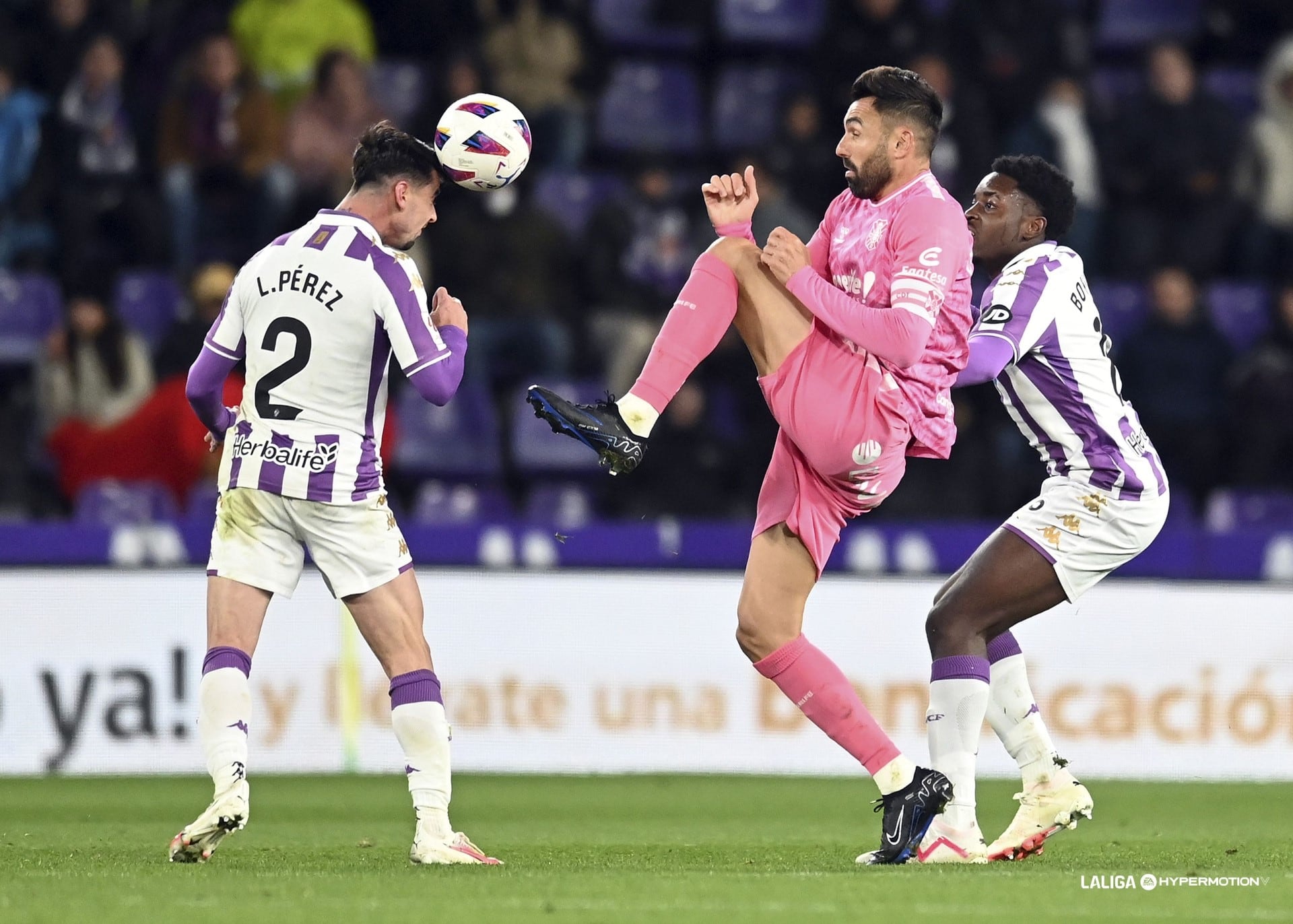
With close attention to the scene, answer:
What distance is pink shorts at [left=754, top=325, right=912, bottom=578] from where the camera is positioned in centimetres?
627

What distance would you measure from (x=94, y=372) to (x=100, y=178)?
1952mm

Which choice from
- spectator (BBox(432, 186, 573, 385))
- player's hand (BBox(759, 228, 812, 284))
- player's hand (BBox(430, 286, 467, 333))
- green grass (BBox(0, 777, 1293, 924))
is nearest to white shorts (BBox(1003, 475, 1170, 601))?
green grass (BBox(0, 777, 1293, 924))

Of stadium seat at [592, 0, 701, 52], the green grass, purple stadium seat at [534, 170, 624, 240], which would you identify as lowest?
the green grass

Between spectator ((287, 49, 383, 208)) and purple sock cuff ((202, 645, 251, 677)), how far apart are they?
24.2 ft

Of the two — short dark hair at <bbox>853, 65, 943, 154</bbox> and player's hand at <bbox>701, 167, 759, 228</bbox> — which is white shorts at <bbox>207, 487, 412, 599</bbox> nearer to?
player's hand at <bbox>701, 167, 759, 228</bbox>

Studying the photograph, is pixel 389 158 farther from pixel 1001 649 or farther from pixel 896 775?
pixel 1001 649

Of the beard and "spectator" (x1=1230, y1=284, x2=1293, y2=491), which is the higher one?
the beard

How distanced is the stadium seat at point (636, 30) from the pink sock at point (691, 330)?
914 centimetres

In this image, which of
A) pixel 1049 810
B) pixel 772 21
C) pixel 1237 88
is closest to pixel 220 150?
pixel 772 21

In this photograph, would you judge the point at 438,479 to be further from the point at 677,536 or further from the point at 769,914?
the point at 769,914

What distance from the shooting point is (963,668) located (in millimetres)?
6500

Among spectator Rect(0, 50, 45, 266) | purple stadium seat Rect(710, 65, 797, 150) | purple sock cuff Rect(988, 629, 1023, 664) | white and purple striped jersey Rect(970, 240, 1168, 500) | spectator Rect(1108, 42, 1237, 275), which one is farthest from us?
purple stadium seat Rect(710, 65, 797, 150)

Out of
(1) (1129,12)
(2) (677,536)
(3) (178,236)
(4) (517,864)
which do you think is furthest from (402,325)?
(1) (1129,12)

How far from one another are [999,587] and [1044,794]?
0.74 meters
